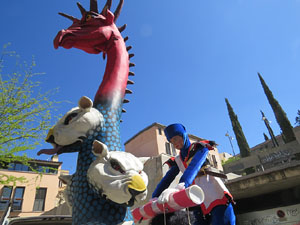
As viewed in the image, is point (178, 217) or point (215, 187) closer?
point (178, 217)

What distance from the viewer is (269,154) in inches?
599

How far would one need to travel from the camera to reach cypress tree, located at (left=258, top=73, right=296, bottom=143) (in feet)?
73.4

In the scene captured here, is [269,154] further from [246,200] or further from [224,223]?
[224,223]

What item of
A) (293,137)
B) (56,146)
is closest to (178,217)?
(56,146)

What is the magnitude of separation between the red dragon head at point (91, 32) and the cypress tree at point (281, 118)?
24554 mm

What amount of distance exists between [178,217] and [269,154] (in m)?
16.0

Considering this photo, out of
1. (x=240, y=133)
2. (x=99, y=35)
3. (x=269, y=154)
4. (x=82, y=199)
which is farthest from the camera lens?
(x=240, y=133)

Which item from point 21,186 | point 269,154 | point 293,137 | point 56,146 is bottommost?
point 56,146

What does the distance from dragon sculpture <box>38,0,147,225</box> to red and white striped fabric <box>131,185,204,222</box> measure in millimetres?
121

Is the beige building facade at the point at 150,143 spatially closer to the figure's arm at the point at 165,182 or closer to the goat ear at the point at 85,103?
the figure's arm at the point at 165,182

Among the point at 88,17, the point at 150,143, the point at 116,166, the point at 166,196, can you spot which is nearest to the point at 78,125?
the point at 116,166

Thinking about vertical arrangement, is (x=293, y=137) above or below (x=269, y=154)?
above

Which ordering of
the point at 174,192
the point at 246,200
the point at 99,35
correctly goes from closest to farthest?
the point at 174,192
the point at 99,35
the point at 246,200

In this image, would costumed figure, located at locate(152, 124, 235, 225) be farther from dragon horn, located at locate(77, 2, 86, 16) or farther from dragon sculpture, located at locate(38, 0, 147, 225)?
dragon horn, located at locate(77, 2, 86, 16)
